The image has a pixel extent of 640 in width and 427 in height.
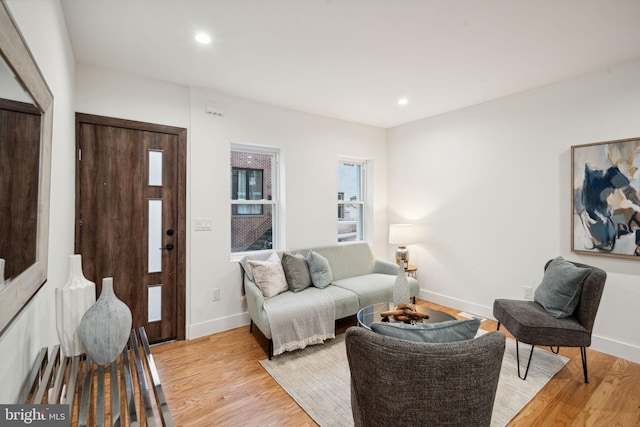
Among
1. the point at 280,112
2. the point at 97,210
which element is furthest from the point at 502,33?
the point at 97,210

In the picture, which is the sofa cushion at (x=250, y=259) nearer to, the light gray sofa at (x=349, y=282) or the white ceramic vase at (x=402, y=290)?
the light gray sofa at (x=349, y=282)

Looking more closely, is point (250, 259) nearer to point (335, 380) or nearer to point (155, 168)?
point (155, 168)

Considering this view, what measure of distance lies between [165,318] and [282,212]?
1.72 m

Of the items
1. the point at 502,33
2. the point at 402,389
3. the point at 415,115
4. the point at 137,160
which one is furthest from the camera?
the point at 415,115

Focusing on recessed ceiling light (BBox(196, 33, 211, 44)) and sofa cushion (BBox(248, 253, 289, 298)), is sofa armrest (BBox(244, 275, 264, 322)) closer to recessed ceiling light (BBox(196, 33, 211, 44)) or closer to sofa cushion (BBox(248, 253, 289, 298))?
sofa cushion (BBox(248, 253, 289, 298))

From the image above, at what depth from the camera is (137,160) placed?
2840mm

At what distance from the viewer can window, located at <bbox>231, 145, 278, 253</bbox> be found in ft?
11.6

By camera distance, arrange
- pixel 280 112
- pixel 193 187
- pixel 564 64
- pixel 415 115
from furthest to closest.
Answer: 1. pixel 415 115
2. pixel 280 112
3. pixel 193 187
4. pixel 564 64

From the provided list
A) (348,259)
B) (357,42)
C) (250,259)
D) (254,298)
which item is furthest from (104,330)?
(348,259)

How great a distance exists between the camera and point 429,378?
110 cm

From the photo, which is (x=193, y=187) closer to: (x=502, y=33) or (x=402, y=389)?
(x=402, y=389)

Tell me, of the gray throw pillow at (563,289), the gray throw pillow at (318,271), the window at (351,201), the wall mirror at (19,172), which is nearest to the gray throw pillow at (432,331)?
the wall mirror at (19,172)

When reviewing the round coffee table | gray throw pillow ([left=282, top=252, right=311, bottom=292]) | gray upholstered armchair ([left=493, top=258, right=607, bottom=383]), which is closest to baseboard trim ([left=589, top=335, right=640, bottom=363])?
gray upholstered armchair ([left=493, top=258, right=607, bottom=383])

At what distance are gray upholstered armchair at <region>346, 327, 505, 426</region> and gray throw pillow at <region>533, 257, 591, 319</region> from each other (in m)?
1.70
